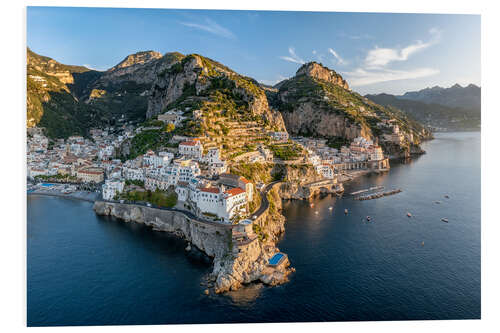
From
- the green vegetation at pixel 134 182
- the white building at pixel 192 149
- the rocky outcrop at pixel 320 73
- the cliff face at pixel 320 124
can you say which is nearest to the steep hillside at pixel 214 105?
the white building at pixel 192 149

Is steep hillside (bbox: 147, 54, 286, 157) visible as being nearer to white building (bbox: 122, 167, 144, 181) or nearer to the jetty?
white building (bbox: 122, 167, 144, 181)

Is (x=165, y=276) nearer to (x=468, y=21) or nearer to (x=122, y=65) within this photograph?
(x=468, y=21)

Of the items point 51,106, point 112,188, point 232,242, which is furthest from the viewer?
point 51,106

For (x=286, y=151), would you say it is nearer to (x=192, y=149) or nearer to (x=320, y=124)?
(x=192, y=149)

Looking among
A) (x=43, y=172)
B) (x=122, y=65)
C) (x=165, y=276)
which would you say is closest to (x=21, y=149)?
(x=165, y=276)

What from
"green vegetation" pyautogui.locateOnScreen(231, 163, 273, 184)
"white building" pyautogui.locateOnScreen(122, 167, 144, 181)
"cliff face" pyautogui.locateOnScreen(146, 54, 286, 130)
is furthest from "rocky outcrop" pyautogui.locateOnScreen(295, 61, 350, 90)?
"white building" pyautogui.locateOnScreen(122, 167, 144, 181)

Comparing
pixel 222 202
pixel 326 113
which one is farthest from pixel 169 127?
pixel 326 113
